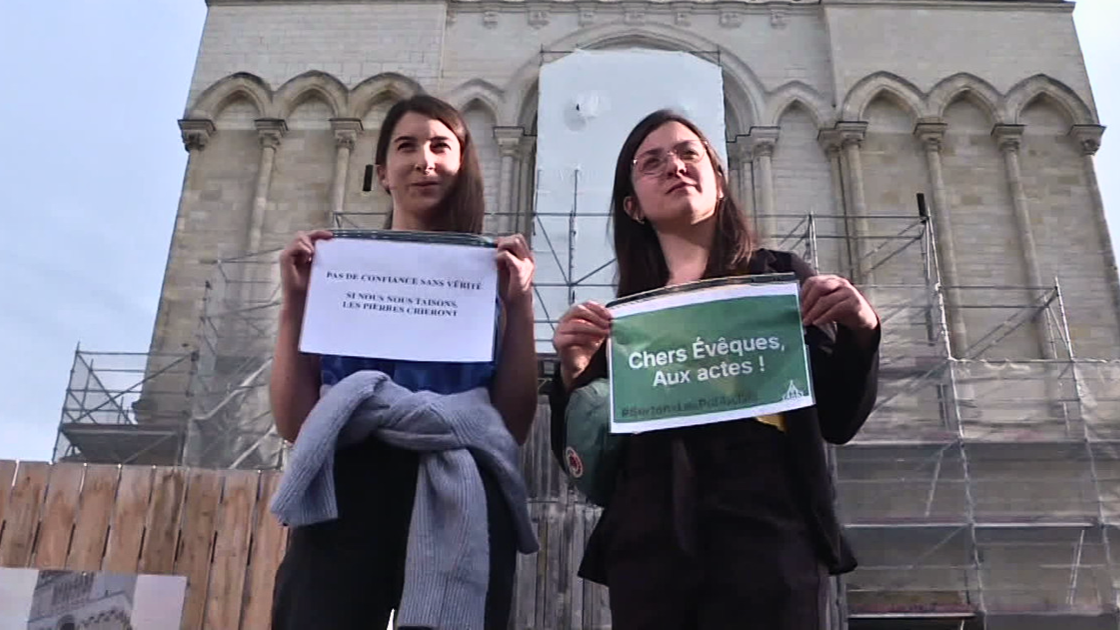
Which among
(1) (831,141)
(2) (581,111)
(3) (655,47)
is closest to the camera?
(2) (581,111)

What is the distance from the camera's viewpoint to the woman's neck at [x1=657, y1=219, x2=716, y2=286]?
2.84 meters

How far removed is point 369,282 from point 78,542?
7.20 m

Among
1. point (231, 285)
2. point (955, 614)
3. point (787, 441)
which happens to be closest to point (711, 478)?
point (787, 441)

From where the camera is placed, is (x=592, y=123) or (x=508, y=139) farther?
(x=508, y=139)

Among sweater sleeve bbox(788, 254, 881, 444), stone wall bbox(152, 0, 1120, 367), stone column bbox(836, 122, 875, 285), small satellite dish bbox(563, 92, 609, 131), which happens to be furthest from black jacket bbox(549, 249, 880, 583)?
small satellite dish bbox(563, 92, 609, 131)

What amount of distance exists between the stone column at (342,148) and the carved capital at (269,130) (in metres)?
0.84

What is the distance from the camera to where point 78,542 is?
8.62 meters

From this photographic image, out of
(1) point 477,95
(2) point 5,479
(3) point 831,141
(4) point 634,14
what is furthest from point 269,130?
(3) point 831,141

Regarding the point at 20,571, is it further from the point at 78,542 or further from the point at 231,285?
the point at 231,285

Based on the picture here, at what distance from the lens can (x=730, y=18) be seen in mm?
16328

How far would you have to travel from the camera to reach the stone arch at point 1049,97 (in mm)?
15461

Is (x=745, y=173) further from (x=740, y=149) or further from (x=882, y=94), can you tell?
(x=882, y=94)

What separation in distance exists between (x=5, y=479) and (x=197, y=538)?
1.91 m

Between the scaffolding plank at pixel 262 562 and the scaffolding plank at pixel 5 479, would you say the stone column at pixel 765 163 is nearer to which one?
the scaffolding plank at pixel 262 562
